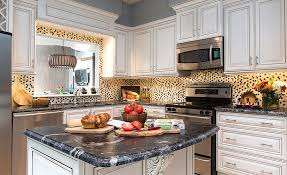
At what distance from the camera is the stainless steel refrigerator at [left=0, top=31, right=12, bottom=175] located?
2.50 metres

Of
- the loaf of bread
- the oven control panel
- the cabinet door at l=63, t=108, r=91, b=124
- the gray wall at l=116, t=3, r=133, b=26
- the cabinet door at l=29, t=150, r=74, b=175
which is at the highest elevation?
the gray wall at l=116, t=3, r=133, b=26

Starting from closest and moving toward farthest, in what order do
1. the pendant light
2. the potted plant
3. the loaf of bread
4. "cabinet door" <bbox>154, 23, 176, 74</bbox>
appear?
the loaf of bread < the potted plant < the pendant light < "cabinet door" <bbox>154, 23, 176, 74</bbox>

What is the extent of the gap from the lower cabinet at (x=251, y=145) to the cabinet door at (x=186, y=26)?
1.39m

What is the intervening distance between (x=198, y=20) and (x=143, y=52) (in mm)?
1339

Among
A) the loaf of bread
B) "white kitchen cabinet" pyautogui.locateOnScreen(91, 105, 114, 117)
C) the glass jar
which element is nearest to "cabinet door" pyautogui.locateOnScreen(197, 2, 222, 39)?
the glass jar

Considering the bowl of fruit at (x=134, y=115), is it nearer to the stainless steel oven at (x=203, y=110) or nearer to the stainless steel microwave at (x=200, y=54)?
the stainless steel oven at (x=203, y=110)

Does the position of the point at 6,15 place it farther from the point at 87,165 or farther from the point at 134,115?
the point at 87,165

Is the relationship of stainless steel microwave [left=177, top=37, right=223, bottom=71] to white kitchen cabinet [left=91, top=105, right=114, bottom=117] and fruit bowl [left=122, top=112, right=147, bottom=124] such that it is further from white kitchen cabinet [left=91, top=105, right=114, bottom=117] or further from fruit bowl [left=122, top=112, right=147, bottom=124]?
fruit bowl [left=122, top=112, right=147, bottom=124]

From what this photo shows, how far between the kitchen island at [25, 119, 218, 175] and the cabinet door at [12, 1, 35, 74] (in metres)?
1.77

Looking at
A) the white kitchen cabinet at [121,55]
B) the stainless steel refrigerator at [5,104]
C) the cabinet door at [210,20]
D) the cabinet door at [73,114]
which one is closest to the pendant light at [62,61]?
the white kitchen cabinet at [121,55]

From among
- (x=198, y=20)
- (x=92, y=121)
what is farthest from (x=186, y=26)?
(x=92, y=121)

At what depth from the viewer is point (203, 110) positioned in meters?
3.09

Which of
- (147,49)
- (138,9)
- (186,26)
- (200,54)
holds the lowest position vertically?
(200,54)

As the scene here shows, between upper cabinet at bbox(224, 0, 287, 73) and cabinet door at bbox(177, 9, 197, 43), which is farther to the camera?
cabinet door at bbox(177, 9, 197, 43)
